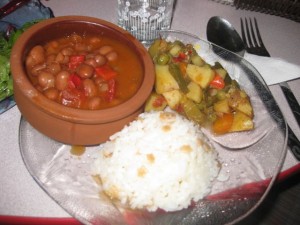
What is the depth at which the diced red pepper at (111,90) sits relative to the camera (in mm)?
1527

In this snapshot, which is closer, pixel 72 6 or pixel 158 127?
pixel 158 127

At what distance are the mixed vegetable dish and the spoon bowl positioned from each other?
0.37m

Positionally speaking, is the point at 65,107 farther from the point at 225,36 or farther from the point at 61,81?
the point at 225,36

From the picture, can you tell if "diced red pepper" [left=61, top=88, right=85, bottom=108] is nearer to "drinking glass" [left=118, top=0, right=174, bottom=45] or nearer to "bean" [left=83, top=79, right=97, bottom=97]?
"bean" [left=83, top=79, right=97, bottom=97]

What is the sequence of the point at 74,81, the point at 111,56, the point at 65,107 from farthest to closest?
the point at 111,56
the point at 74,81
the point at 65,107

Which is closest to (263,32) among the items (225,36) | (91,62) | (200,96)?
(225,36)

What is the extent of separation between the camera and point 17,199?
1.48 metres

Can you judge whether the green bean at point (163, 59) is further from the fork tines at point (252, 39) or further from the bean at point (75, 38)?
the fork tines at point (252, 39)

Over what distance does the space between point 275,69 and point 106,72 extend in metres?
1.02

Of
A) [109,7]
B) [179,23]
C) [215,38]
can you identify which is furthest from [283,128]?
[109,7]

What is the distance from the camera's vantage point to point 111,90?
1.54 meters

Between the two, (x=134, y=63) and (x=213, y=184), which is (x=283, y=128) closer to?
(x=213, y=184)

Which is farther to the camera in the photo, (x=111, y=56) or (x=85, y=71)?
(x=111, y=56)

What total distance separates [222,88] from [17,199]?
1.11m
